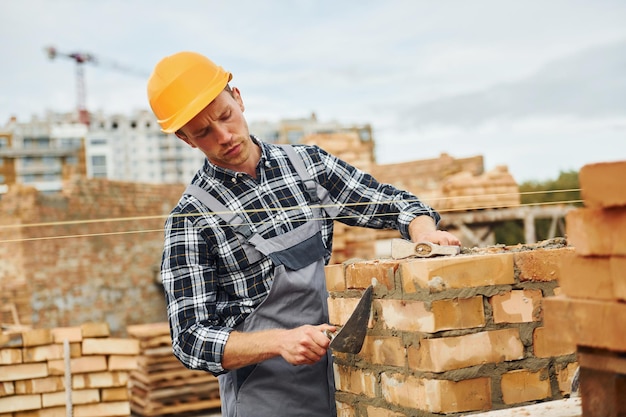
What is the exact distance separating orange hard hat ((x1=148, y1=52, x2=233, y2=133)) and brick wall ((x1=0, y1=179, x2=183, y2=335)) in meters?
11.0

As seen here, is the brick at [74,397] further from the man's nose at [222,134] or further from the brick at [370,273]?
the brick at [370,273]

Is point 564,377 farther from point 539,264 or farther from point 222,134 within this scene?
point 222,134

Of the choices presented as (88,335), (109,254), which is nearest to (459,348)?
(88,335)

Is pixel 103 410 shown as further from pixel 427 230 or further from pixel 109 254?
pixel 109 254

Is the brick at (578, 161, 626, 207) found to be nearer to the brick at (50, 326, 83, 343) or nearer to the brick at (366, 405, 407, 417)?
the brick at (366, 405, 407, 417)

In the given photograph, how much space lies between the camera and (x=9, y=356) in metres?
5.86

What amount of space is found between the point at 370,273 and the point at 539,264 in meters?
0.51

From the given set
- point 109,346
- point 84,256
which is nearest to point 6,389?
point 109,346

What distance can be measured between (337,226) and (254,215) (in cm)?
640

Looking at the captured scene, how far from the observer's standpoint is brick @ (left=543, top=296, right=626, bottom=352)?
1.46 meters

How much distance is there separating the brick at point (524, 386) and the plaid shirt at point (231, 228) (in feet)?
2.59

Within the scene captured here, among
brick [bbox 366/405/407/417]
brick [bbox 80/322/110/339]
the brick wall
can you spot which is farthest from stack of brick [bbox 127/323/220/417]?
brick [bbox 366/405/407/417]

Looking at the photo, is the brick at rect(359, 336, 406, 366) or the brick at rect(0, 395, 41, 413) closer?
the brick at rect(359, 336, 406, 366)

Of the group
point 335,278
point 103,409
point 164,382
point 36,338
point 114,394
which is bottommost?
point 164,382
